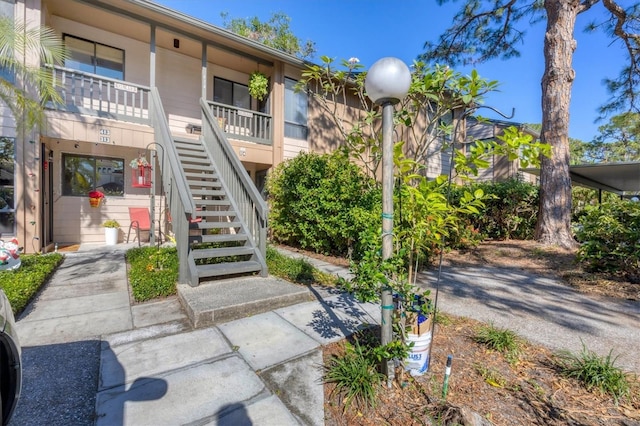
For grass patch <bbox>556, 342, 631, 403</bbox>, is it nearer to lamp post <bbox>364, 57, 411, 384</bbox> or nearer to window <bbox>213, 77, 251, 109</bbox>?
lamp post <bbox>364, 57, 411, 384</bbox>

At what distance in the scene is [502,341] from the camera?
269 centimetres

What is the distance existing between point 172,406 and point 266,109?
8.41 meters

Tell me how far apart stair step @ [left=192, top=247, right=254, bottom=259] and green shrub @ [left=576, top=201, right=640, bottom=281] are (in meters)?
5.79

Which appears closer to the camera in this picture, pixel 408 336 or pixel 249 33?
pixel 408 336

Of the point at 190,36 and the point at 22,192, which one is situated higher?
the point at 190,36

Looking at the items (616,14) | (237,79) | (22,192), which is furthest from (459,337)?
(616,14)

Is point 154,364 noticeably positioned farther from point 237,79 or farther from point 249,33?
point 249,33

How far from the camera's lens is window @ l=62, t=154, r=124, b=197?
741 centimetres

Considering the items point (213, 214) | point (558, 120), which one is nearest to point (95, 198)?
point (213, 214)

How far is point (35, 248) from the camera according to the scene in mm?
5941

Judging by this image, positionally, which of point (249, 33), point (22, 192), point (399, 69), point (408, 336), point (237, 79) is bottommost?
point (408, 336)

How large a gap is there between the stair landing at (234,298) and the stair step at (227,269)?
0.41ft

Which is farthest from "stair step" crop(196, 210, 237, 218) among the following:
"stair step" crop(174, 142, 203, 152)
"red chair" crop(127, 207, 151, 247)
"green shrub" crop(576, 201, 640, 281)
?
"green shrub" crop(576, 201, 640, 281)

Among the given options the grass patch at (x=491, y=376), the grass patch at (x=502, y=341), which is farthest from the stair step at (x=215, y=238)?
the grass patch at (x=491, y=376)
